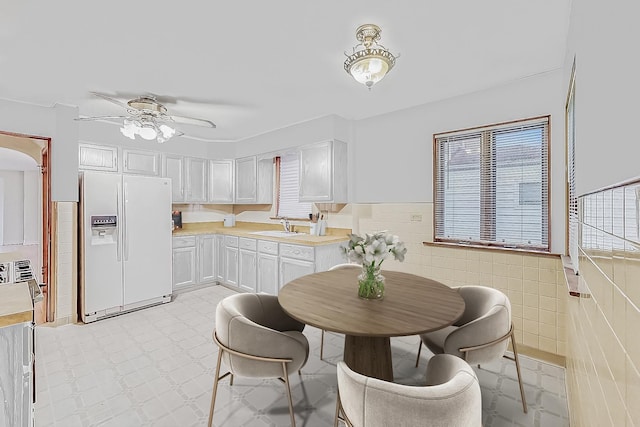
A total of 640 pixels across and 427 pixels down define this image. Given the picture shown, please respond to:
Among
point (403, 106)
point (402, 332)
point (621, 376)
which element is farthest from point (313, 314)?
point (403, 106)

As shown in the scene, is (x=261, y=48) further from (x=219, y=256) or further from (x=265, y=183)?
(x=219, y=256)

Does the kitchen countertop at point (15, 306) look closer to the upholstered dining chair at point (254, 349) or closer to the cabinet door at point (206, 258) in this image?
the upholstered dining chair at point (254, 349)

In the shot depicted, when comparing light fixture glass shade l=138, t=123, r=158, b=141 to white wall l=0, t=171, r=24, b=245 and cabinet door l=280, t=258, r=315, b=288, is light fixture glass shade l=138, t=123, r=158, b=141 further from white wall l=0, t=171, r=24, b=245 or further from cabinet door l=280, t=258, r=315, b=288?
white wall l=0, t=171, r=24, b=245

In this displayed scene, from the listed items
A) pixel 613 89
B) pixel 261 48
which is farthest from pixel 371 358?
pixel 261 48

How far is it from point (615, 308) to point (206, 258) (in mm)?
4850

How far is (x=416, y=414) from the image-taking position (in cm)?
101

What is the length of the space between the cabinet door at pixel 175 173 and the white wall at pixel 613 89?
4.77 meters

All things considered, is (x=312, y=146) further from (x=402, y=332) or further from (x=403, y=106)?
(x=402, y=332)

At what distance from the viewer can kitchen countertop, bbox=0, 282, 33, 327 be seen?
1225 millimetres

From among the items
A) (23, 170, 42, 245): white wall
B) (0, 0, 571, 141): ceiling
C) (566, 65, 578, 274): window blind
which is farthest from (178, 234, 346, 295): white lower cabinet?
(23, 170, 42, 245): white wall

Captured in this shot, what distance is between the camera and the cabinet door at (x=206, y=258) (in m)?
4.70

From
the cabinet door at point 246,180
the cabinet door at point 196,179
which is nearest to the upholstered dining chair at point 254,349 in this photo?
the cabinet door at point 246,180

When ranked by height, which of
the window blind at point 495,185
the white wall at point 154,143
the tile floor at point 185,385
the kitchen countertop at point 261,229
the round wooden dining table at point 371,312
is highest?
the white wall at point 154,143

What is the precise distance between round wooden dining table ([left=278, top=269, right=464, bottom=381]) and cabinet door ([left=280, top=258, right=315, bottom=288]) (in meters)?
1.26
